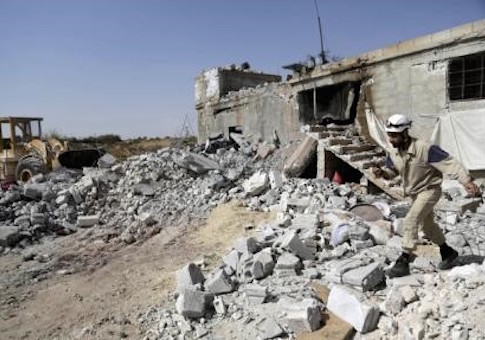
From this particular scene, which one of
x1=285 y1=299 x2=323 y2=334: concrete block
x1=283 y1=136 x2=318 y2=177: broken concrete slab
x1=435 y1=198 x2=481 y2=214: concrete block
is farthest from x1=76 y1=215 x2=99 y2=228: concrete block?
x1=435 y1=198 x2=481 y2=214: concrete block

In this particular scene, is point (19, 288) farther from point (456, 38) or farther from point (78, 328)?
point (456, 38)

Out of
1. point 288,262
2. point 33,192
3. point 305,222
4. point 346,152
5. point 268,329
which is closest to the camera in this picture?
point 268,329

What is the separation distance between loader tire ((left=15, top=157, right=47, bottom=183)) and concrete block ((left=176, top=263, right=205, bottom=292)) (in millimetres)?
10012

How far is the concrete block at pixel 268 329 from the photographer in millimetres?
3516

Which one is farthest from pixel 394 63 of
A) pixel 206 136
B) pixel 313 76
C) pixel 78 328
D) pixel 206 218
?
pixel 206 136

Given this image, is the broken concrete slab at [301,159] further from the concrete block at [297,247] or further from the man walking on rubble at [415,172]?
the man walking on rubble at [415,172]

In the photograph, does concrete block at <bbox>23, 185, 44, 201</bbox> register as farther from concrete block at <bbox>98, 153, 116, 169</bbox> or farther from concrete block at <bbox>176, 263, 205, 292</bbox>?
concrete block at <bbox>176, 263, 205, 292</bbox>

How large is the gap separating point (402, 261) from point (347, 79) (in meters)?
6.51

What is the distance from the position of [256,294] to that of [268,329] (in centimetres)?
56

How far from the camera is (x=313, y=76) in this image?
414 inches

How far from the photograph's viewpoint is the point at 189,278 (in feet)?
15.0

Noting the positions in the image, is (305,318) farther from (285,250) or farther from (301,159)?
(301,159)

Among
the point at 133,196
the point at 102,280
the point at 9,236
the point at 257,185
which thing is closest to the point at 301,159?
the point at 257,185

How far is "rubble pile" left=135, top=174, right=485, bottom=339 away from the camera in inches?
124
